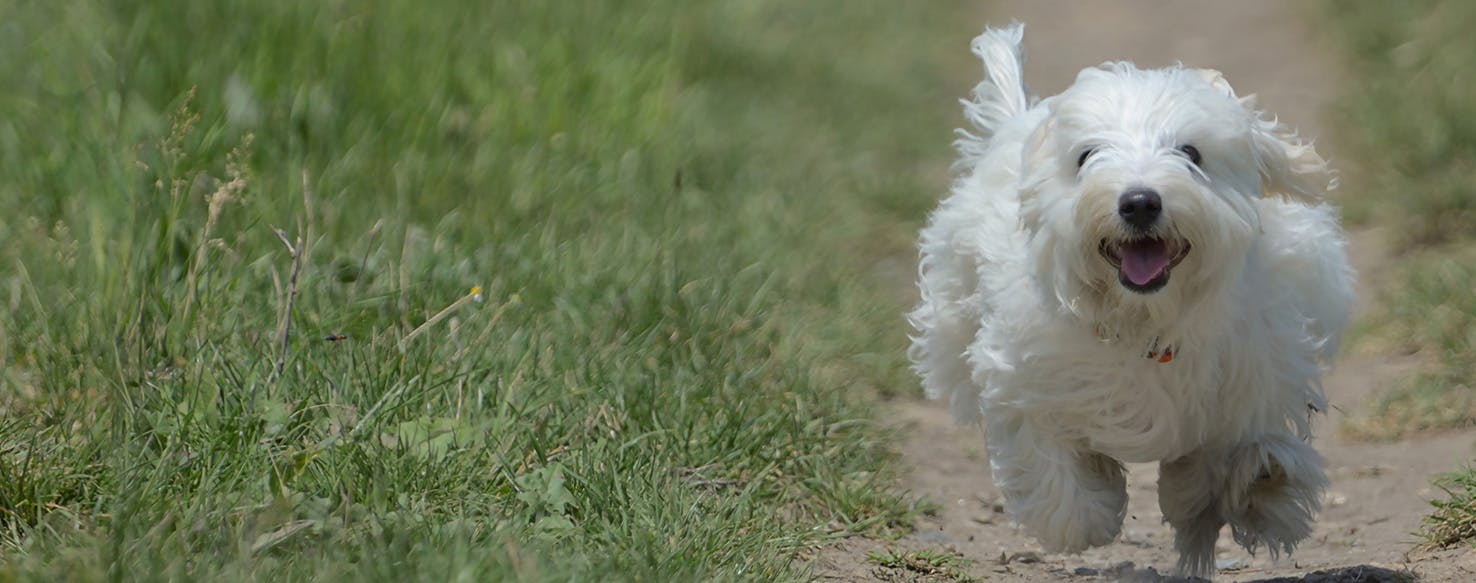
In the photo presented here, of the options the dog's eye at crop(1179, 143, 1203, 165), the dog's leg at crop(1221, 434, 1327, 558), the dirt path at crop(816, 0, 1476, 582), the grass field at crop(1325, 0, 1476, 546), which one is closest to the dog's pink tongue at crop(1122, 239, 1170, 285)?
the dog's eye at crop(1179, 143, 1203, 165)

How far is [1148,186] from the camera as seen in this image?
3.62m

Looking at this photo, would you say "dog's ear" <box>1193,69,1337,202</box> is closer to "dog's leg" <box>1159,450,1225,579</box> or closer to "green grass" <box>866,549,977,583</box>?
"dog's leg" <box>1159,450,1225,579</box>

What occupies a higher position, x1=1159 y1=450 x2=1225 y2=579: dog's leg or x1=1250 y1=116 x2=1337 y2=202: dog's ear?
x1=1250 y1=116 x2=1337 y2=202: dog's ear

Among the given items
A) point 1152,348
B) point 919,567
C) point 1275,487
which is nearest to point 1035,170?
point 1152,348

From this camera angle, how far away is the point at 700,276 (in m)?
5.95

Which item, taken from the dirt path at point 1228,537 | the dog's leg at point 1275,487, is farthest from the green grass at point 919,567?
the dog's leg at point 1275,487

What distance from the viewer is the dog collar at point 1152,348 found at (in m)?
4.00

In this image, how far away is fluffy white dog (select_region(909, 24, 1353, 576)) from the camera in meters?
3.74

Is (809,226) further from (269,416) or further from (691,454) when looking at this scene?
(269,416)

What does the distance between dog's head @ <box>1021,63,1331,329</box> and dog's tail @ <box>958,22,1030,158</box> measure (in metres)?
1.06

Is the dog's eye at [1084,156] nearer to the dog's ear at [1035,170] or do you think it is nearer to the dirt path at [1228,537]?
the dog's ear at [1035,170]

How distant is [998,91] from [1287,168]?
4.33 feet

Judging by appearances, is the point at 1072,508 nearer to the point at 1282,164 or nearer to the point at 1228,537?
the point at 1282,164

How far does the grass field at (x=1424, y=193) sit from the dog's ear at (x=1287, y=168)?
0.85 m
